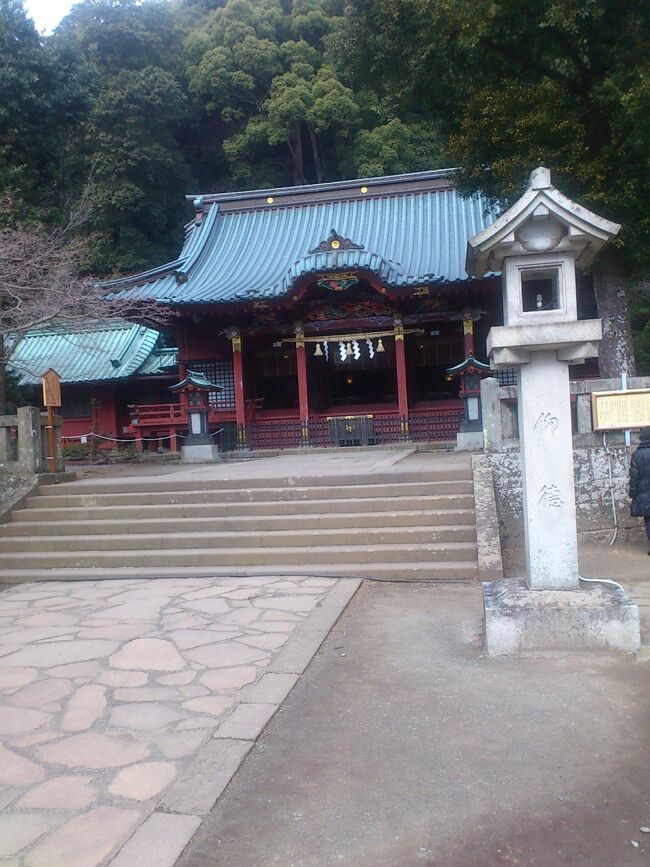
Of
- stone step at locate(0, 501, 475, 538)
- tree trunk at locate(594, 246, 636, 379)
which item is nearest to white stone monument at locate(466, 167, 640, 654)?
stone step at locate(0, 501, 475, 538)

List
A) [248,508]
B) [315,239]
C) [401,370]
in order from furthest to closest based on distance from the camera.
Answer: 1. [315,239]
2. [401,370]
3. [248,508]

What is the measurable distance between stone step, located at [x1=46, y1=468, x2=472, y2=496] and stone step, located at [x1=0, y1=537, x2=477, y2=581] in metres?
1.32

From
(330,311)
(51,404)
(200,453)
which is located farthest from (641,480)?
(330,311)

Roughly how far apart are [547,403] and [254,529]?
4246mm

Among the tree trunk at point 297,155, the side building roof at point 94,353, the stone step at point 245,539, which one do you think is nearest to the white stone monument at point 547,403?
the stone step at point 245,539

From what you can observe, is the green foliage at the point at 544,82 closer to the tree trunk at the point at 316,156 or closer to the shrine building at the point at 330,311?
the shrine building at the point at 330,311

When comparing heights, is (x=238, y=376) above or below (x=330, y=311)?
below

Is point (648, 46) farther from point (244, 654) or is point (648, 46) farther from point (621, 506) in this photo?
point (244, 654)

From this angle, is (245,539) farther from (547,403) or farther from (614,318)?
(614,318)

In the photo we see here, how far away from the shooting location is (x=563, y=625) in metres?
4.51

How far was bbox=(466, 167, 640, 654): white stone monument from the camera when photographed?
4.50 metres

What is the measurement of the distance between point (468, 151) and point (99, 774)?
1020 centimetres

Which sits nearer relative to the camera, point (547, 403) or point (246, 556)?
point (547, 403)

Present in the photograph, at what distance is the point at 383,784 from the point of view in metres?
3.00
